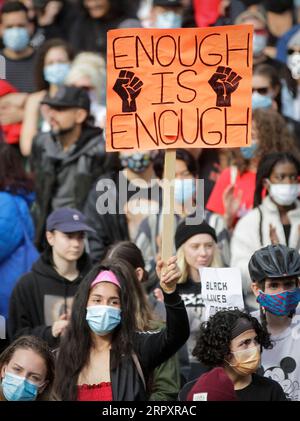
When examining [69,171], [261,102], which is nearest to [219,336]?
[69,171]

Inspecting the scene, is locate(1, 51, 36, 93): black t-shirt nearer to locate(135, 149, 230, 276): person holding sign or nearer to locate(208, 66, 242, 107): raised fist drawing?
locate(135, 149, 230, 276): person holding sign

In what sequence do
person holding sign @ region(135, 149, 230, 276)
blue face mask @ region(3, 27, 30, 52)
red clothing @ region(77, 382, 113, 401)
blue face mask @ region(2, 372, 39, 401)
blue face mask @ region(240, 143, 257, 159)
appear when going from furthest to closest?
blue face mask @ region(3, 27, 30, 52), blue face mask @ region(240, 143, 257, 159), person holding sign @ region(135, 149, 230, 276), red clothing @ region(77, 382, 113, 401), blue face mask @ region(2, 372, 39, 401)

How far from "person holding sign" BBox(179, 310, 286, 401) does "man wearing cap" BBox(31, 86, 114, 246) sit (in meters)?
3.73

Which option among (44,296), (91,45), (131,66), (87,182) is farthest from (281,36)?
(131,66)

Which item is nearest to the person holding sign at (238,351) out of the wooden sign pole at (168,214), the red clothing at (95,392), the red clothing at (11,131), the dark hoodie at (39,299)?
the red clothing at (95,392)

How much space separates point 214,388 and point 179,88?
1912 millimetres

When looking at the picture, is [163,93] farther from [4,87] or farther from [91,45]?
[91,45]

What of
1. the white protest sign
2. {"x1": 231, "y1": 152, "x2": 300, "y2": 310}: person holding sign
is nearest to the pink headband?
the white protest sign

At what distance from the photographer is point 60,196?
11930mm

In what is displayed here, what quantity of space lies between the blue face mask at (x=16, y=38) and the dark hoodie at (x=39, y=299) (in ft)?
15.0

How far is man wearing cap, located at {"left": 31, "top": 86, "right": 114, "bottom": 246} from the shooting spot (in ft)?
39.0

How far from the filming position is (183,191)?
10797mm

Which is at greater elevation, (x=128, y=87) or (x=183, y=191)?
(x=128, y=87)

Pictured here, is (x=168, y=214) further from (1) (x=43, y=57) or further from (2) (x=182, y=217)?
(1) (x=43, y=57)
